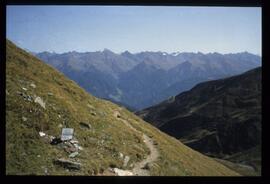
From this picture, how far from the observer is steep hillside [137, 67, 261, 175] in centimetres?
11831

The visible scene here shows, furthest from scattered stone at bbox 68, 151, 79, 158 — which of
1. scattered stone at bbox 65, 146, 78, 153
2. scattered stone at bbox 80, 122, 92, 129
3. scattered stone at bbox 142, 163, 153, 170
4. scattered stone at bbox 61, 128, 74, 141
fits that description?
scattered stone at bbox 80, 122, 92, 129

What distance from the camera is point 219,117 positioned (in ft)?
469

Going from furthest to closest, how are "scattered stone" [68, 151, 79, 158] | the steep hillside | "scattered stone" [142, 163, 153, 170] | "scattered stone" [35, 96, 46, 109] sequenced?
1. the steep hillside
2. "scattered stone" [35, 96, 46, 109]
3. "scattered stone" [142, 163, 153, 170]
4. "scattered stone" [68, 151, 79, 158]

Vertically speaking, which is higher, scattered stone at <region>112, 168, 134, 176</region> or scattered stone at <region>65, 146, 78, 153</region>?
scattered stone at <region>65, 146, 78, 153</region>

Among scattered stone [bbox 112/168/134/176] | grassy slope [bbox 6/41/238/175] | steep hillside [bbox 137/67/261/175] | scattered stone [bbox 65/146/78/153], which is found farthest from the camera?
steep hillside [bbox 137/67/261/175]

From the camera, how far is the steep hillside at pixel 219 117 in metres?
118

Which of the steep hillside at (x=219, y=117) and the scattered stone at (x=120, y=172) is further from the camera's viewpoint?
the steep hillside at (x=219, y=117)

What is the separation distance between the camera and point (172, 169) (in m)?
21.4

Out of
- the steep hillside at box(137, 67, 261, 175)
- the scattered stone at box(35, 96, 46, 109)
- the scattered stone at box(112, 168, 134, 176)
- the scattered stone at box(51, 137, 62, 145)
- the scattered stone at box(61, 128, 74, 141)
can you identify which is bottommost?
the steep hillside at box(137, 67, 261, 175)

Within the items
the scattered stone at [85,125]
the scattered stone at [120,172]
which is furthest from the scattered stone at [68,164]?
the scattered stone at [85,125]

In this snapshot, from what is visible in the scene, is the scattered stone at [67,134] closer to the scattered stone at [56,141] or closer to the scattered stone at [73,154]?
the scattered stone at [56,141]

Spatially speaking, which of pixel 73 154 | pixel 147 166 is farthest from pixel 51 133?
pixel 147 166

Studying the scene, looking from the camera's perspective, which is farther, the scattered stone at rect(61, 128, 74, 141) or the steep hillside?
the steep hillside

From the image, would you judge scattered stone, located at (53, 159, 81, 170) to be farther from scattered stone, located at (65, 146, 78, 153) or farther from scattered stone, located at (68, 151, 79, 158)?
scattered stone, located at (65, 146, 78, 153)
